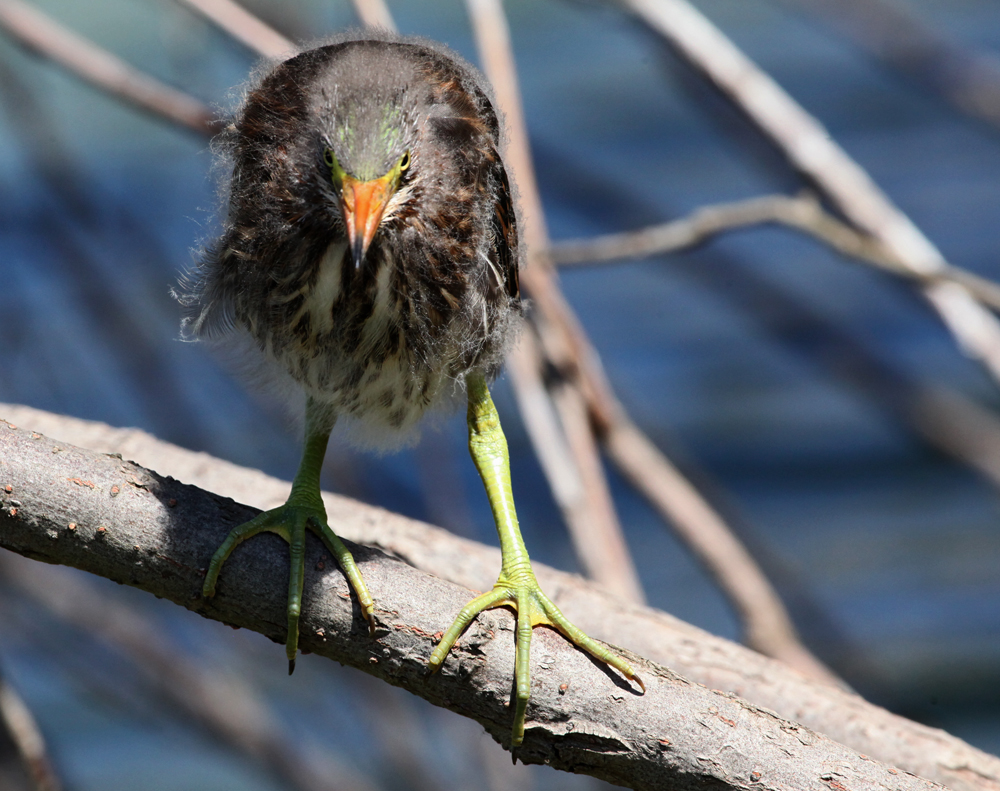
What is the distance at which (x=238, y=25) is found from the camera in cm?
343

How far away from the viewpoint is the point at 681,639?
109 inches

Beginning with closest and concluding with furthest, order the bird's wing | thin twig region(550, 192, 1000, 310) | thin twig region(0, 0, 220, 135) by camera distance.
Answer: the bird's wing → thin twig region(550, 192, 1000, 310) → thin twig region(0, 0, 220, 135)

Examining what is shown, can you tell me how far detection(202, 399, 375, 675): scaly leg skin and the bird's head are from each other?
61 centimetres

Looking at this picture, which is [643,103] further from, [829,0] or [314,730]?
[314,730]

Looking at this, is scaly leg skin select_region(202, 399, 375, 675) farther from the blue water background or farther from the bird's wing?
the blue water background

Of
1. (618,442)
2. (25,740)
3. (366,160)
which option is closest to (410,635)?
(366,160)

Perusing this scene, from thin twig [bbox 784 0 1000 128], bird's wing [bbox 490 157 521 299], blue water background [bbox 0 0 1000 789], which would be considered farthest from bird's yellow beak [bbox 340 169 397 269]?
blue water background [bbox 0 0 1000 789]

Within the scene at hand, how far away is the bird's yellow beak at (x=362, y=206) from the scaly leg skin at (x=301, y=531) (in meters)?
0.59

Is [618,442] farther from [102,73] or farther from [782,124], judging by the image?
[102,73]

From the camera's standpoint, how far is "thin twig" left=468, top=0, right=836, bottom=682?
3.42 meters

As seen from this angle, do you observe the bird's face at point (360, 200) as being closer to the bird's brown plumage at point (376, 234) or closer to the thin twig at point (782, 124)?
the bird's brown plumage at point (376, 234)

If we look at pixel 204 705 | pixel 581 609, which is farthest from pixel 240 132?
pixel 204 705

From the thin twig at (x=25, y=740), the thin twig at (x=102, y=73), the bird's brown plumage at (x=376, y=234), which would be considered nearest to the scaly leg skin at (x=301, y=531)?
the bird's brown plumage at (x=376, y=234)

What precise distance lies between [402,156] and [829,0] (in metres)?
3.34
